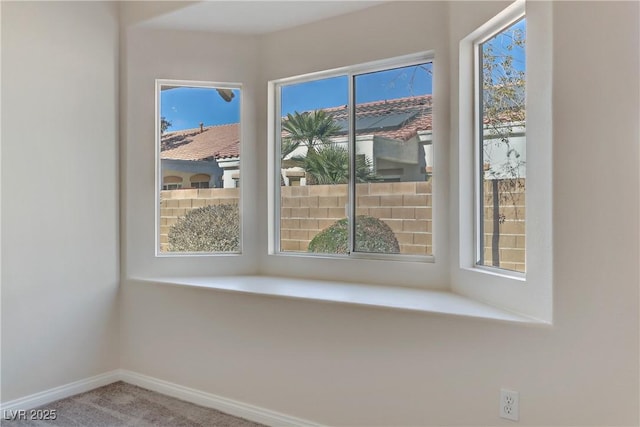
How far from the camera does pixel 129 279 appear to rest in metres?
2.82

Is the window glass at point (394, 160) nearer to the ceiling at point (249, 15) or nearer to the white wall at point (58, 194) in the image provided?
the ceiling at point (249, 15)

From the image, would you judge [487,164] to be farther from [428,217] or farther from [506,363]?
[506,363]

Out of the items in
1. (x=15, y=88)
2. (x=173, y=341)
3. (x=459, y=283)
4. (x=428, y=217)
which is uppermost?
(x=15, y=88)

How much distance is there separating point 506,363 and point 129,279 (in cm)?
228

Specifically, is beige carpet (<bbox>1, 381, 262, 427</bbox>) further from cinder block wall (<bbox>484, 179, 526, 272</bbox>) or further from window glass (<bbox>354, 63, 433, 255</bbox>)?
cinder block wall (<bbox>484, 179, 526, 272</bbox>)

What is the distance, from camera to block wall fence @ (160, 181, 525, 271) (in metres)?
2.01

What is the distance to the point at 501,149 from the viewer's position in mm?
2072

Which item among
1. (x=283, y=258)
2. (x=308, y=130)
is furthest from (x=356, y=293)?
(x=308, y=130)

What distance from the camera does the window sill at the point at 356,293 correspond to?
6.14 feet

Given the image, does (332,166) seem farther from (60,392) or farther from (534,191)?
(60,392)

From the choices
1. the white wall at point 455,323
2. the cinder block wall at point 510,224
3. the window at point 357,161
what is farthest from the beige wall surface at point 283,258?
the cinder block wall at point 510,224

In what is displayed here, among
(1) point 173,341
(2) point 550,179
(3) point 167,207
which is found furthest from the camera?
(3) point 167,207

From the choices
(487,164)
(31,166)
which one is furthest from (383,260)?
(31,166)

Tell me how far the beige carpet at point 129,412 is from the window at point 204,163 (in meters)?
0.97
